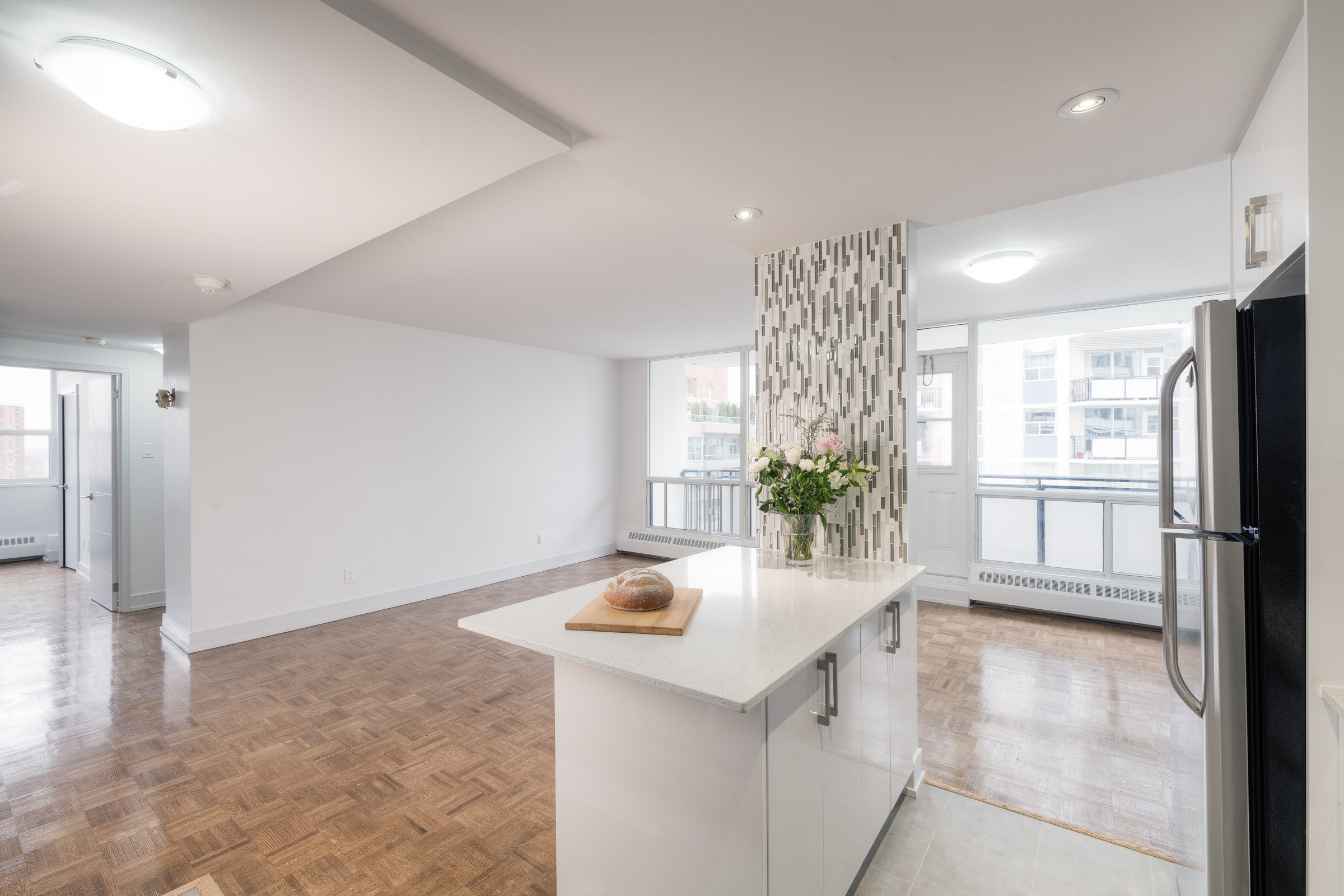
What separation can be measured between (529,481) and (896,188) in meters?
4.79

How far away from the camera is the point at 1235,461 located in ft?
4.02

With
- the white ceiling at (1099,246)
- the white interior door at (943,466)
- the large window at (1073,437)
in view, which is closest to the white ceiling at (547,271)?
the white ceiling at (1099,246)

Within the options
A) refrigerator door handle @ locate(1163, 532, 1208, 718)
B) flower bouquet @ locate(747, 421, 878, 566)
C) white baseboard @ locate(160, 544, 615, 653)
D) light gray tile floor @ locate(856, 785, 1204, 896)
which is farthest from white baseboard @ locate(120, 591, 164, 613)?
refrigerator door handle @ locate(1163, 532, 1208, 718)

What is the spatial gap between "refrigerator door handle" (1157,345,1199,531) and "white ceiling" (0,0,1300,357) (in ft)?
2.23

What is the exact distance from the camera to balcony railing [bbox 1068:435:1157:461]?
4.11 metres

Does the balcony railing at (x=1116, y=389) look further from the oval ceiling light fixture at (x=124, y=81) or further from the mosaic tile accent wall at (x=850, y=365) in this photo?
the oval ceiling light fixture at (x=124, y=81)

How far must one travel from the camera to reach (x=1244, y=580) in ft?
3.97

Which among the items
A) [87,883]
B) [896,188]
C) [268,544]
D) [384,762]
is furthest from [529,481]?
[896,188]

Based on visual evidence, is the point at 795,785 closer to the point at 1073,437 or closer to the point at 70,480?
the point at 1073,437

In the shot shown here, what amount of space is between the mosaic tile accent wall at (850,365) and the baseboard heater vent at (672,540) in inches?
154

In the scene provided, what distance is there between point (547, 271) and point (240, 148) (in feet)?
6.24

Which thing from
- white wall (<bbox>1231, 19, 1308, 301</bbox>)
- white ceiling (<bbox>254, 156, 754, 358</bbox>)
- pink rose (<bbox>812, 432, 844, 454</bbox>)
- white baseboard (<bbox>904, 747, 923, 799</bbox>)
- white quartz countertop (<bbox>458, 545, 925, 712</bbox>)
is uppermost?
white ceiling (<bbox>254, 156, 754, 358</bbox>)

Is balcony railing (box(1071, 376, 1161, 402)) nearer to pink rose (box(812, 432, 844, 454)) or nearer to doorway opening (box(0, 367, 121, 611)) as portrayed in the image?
pink rose (box(812, 432, 844, 454))

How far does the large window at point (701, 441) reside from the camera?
6.43m
